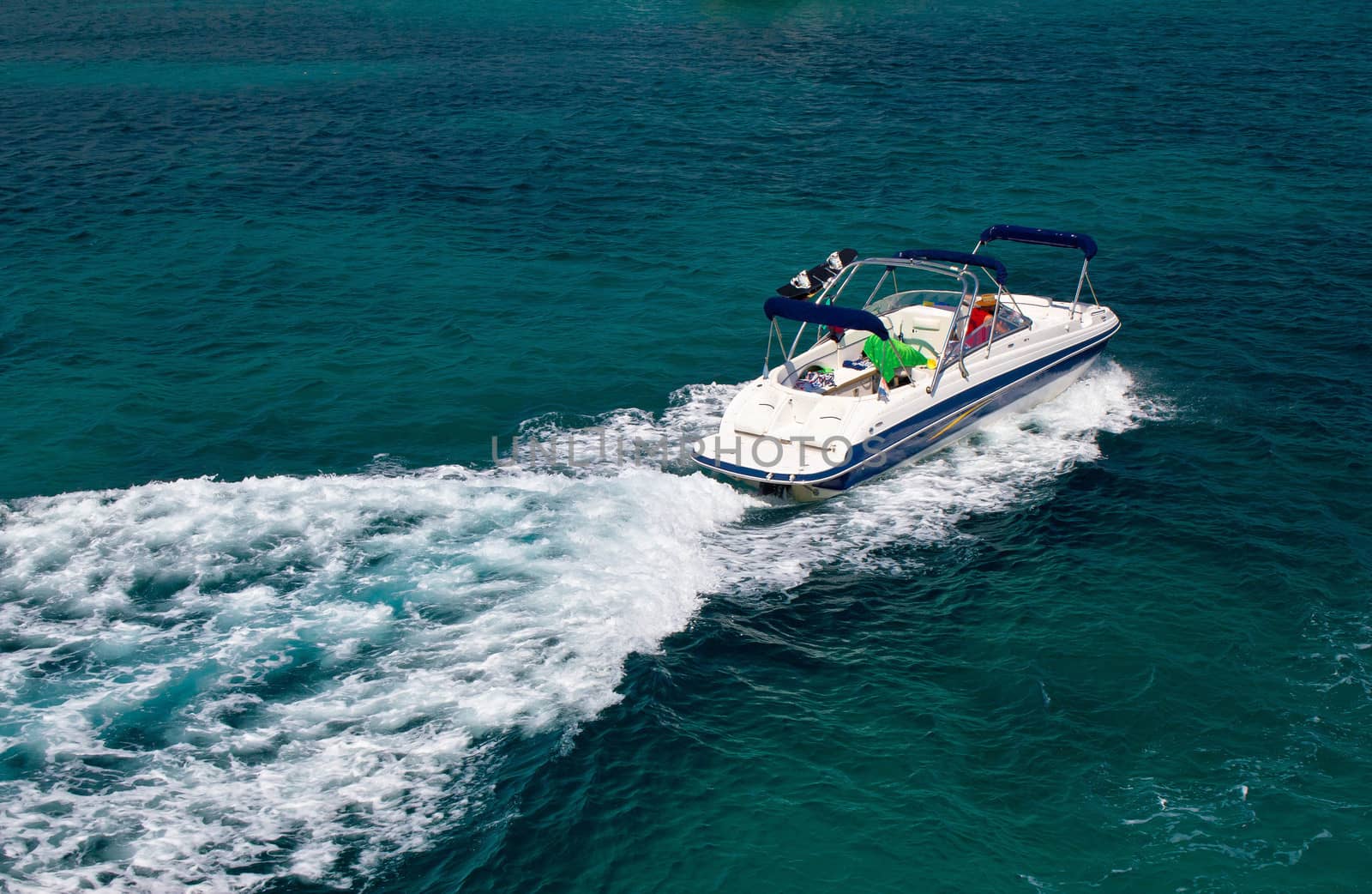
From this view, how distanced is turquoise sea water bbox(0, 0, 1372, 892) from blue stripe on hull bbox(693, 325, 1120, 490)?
657 mm

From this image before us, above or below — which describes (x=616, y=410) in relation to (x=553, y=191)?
below

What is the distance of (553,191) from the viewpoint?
142ft

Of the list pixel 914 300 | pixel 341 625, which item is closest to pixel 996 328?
pixel 914 300

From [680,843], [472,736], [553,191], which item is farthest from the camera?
[553,191]

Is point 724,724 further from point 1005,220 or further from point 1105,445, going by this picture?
point 1005,220

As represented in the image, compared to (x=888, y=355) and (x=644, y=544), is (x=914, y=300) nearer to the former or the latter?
(x=888, y=355)

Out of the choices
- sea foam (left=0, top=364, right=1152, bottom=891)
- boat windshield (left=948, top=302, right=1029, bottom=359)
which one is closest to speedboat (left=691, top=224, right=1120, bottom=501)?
boat windshield (left=948, top=302, right=1029, bottom=359)

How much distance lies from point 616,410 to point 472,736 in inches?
472

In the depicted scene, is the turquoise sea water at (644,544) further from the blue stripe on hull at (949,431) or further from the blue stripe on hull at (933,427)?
the blue stripe on hull at (933,427)

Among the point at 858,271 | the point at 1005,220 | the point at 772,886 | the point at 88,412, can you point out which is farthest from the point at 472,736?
the point at 1005,220

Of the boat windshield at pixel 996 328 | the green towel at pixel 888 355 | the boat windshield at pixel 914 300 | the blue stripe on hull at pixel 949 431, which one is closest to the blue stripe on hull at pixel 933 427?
the blue stripe on hull at pixel 949 431

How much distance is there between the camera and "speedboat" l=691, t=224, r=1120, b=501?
23.7 meters

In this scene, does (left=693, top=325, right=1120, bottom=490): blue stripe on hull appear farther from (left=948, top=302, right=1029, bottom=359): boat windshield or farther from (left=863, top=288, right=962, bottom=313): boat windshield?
(left=863, top=288, right=962, bottom=313): boat windshield

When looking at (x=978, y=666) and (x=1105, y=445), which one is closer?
(x=978, y=666)
